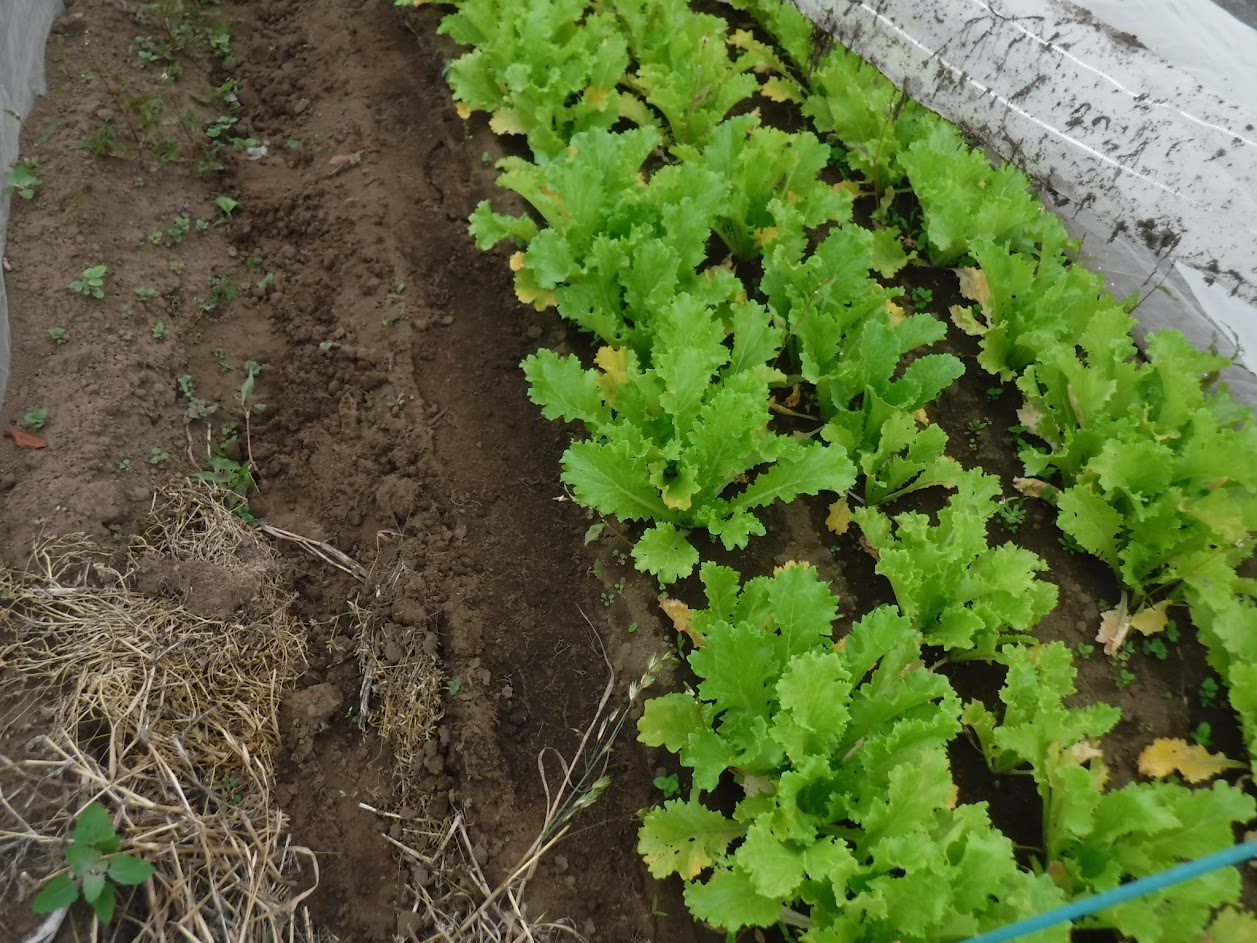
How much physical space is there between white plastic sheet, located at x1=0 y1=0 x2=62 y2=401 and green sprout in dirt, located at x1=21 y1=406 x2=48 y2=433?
2.00 feet

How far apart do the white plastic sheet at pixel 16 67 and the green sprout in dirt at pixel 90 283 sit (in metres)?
0.24

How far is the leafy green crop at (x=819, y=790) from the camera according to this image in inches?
82.0

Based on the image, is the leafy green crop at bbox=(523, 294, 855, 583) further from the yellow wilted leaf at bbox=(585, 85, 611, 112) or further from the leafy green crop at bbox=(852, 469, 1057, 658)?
the yellow wilted leaf at bbox=(585, 85, 611, 112)

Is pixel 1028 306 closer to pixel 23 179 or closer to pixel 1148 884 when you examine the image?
pixel 1148 884

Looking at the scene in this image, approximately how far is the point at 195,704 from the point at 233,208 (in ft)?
8.25

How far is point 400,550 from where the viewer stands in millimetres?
3078

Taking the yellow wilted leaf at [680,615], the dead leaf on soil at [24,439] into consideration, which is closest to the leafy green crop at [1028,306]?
the yellow wilted leaf at [680,615]

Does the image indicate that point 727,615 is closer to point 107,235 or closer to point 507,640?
point 507,640

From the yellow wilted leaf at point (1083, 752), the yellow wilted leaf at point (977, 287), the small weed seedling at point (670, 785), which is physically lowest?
the small weed seedling at point (670, 785)

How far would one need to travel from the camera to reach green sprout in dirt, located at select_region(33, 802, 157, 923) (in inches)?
80.8

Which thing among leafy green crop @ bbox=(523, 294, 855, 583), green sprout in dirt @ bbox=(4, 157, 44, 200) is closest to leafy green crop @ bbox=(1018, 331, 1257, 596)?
leafy green crop @ bbox=(523, 294, 855, 583)

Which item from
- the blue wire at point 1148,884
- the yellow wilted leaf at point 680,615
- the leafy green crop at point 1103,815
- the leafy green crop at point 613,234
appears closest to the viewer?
the blue wire at point 1148,884

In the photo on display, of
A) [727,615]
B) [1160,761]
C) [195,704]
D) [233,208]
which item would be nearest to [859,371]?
[727,615]

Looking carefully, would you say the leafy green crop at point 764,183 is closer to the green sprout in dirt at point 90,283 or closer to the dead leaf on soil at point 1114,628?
the dead leaf on soil at point 1114,628
